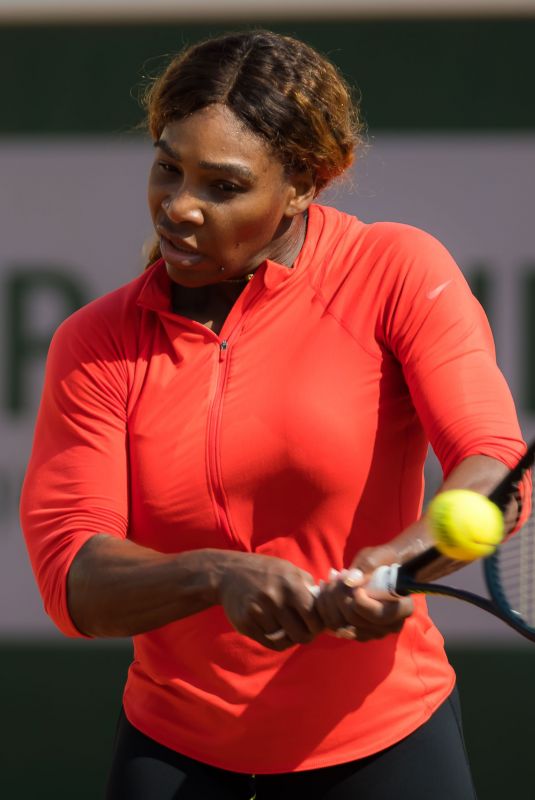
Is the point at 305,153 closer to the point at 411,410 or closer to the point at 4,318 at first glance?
the point at 411,410

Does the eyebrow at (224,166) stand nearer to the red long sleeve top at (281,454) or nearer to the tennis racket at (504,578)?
the red long sleeve top at (281,454)

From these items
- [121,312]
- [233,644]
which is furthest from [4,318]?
[233,644]

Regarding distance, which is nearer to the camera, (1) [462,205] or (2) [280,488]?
(2) [280,488]

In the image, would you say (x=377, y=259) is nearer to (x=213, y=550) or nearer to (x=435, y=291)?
(x=435, y=291)

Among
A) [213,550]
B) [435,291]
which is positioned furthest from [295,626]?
[435,291]

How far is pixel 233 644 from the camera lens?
2.10 m

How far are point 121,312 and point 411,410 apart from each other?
0.49m

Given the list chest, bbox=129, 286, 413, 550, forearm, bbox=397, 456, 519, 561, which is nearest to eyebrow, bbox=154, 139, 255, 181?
chest, bbox=129, 286, 413, 550

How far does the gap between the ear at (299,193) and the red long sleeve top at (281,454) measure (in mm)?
92

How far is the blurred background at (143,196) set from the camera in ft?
13.2

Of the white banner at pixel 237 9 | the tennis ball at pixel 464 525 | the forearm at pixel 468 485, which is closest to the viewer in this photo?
the tennis ball at pixel 464 525

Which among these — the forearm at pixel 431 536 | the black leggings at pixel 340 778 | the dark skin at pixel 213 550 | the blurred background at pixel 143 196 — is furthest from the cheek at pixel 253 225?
the blurred background at pixel 143 196

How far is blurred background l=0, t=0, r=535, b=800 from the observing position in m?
4.02

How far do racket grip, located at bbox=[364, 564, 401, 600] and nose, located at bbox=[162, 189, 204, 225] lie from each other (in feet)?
1.96
